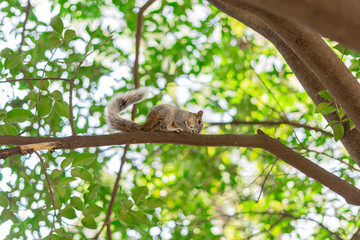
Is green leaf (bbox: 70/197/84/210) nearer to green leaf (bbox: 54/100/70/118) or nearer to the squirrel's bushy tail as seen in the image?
green leaf (bbox: 54/100/70/118)

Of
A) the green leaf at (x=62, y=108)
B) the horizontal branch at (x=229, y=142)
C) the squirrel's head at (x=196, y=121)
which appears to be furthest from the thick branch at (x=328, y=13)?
the squirrel's head at (x=196, y=121)

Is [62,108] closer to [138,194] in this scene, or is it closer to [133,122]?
[138,194]

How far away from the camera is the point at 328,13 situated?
0.68 m

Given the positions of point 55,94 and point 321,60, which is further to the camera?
point 55,94

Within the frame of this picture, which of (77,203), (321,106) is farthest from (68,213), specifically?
(321,106)

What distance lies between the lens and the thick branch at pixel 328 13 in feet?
2.21

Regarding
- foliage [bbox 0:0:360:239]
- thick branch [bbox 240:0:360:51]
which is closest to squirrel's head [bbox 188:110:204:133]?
foliage [bbox 0:0:360:239]

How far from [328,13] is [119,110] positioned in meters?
2.86

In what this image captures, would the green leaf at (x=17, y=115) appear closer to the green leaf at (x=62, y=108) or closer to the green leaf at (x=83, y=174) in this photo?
the green leaf at (x=62, y=108)

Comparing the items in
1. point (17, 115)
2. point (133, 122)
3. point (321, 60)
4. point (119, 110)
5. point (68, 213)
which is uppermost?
point (119, 110)

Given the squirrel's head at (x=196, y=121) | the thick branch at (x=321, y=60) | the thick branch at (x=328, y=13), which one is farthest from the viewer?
the squirrel's head at (x=196, y=121)

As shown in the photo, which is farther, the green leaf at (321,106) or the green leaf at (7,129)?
the green leaf at (7,129)

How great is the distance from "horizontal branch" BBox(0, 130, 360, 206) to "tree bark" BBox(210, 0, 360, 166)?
0.21 m

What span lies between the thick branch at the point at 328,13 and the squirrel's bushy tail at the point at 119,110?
269 centimetres
